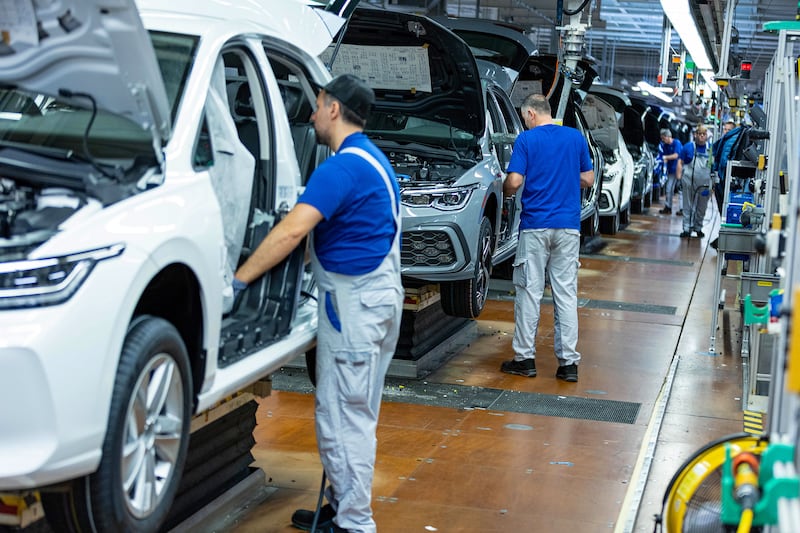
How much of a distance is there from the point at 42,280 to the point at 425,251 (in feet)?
15.8

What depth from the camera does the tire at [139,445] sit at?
9.52 feet

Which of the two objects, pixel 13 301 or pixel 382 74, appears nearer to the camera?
pixel 13 301

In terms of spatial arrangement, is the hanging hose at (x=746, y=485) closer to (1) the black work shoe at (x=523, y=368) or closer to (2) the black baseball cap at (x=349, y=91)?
(2) the black baseball cap at (x=349, y=91)

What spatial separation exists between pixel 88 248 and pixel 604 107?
14.5m

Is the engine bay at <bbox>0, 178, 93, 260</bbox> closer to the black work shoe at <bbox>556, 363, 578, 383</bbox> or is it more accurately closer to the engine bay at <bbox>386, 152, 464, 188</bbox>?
the engine bay at <bbox>386, 152, 464, 188</bbox>

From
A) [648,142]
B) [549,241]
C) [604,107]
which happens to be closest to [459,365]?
[549,241]

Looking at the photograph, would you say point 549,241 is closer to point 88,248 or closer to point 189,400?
point 189,400

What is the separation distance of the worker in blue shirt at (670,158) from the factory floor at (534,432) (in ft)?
43.3

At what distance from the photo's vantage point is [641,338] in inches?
361

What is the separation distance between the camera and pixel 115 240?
286 centimetres

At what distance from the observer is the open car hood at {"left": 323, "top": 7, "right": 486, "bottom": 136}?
7250 mm

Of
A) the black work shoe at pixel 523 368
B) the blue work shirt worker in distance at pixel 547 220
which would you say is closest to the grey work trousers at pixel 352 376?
the blue work shirt worker in distance at pixel 547 220

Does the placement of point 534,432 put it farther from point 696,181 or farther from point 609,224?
point 696,181

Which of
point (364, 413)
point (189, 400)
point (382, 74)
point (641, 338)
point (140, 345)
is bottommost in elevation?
point (641, 338)
